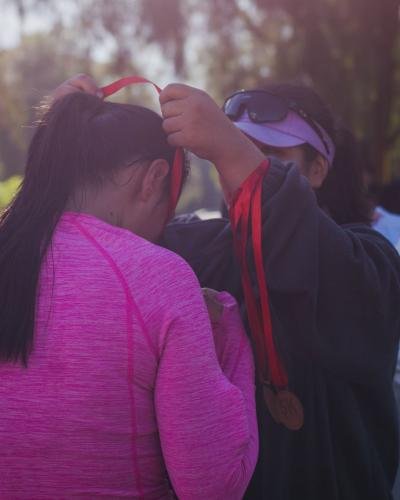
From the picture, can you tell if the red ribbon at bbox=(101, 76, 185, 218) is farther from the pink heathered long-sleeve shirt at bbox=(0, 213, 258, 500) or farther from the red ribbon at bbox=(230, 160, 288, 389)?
the pink heathered long-sleeve shirt at bbox=(0, 213, 258, 500)

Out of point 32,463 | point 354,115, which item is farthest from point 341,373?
Result: point 354,115

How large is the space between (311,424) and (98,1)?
1017cm

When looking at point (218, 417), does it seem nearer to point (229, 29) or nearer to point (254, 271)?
point (254, 271)

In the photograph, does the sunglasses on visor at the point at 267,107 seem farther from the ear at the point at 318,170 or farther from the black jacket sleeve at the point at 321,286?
the black jacket sleeve at the point at 321,286

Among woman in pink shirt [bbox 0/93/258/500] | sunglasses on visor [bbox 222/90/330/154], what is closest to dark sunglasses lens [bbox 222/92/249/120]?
sunglasses on visor [bbox 222/90/330/154]

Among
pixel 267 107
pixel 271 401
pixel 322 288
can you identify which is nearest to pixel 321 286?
pixel 322 288

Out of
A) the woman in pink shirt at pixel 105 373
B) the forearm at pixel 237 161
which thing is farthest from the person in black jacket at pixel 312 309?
the woman in pink shirt at pixel 105 373

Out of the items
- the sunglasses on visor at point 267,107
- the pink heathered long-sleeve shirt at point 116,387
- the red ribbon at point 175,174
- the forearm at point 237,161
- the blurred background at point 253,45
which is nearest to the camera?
the pink heathered long-sleeve shirt at point 116,387

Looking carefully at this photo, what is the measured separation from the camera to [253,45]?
12.1 metres

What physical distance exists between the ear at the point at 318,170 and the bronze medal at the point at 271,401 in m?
0.82

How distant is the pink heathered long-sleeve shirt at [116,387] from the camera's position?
1185 mm

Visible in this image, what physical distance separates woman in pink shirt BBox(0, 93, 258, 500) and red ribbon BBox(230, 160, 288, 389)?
161 mm

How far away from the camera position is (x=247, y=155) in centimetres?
138

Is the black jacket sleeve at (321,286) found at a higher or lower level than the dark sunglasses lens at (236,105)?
lower
